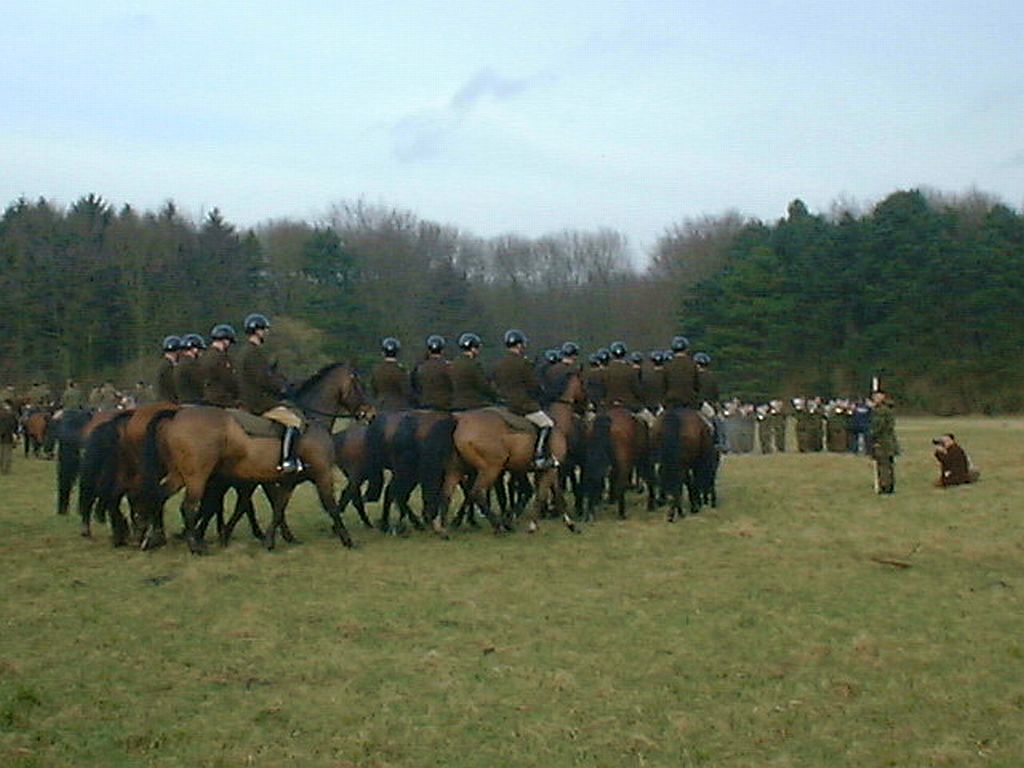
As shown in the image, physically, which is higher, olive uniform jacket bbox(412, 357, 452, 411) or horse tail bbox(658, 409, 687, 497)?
olive uniform jacket bbox(412, 357, 452, 411)

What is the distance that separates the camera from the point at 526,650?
28.6 feet

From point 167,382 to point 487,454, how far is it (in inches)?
177

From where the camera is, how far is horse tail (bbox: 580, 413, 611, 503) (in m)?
17.1

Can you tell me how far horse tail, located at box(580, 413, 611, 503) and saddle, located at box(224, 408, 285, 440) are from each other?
5.07 m

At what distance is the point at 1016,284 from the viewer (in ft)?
195

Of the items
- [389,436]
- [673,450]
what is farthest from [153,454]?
[673,450]

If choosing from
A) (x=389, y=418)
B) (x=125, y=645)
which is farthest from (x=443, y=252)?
(x=125, y=645)

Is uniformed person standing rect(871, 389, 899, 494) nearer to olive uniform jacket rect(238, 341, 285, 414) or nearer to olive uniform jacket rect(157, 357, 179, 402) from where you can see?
olive uniform jacket rect(238, 341, 285, 414)

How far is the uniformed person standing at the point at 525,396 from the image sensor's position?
15.6 meters

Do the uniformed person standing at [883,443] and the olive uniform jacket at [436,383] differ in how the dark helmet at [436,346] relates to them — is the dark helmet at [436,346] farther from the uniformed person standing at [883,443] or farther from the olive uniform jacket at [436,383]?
the uniformed person standing at [883,443]

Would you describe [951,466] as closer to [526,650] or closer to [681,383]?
[681,383]

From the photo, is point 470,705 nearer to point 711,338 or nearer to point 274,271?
point 711,338

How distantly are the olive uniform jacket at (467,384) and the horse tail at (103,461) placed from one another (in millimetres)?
4231

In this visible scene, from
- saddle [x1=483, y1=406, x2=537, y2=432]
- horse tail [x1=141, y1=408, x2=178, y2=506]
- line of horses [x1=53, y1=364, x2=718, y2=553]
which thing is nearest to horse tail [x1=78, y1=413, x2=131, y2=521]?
line of horses [x1=53, y1=364, x2=718, y2=553]
